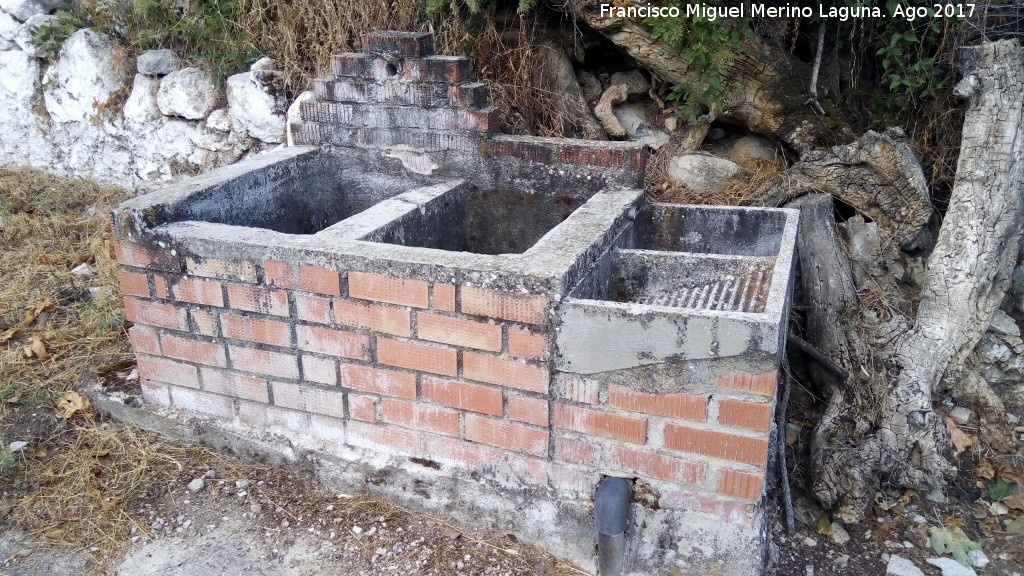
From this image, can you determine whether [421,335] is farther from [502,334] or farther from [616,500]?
[616,500]

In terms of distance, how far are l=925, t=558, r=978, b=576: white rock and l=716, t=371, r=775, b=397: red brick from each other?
4.10 feet

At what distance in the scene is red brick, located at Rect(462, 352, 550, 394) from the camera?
2.44 metres

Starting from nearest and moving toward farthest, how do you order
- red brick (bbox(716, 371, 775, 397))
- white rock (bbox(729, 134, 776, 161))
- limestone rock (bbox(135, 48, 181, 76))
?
red brick (bbox(716, 371, 775, 397)), white rock (bbox(729, 134, 776, 161)), limestone rock (bbox(135, 48, 181, 76))

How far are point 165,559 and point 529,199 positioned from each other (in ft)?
6.86

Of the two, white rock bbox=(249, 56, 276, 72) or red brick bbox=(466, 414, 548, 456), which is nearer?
red brick bbox=(466, 414, 548, 456)

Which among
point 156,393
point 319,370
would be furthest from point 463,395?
point 156,393

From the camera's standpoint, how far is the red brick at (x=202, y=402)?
3004mm

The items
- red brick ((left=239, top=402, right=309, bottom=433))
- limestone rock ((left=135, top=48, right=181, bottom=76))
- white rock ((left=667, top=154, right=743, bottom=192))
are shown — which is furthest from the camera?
limestone rock ((left=135, top=48, right=181, bottom=76))

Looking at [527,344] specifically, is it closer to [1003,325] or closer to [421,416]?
[421,416]

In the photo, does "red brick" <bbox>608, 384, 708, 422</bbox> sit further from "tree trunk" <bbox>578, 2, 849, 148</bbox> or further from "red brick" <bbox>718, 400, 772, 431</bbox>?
"tree trunk" <bbox>578, 2, 849, 148</bbox>

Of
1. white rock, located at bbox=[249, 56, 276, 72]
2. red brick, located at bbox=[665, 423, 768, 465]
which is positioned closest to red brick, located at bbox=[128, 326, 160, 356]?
red brick, located at bbox=[665, 423, 768, 465]

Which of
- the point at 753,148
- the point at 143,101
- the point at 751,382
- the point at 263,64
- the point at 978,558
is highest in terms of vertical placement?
the point at 263,64

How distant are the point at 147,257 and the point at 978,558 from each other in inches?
130

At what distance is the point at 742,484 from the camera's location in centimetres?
234
